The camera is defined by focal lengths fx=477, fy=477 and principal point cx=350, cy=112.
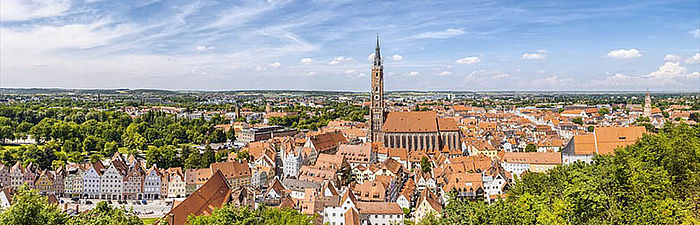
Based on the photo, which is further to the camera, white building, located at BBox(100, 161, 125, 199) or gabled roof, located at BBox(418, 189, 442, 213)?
white building, located at BBox(100, 161, 125, 199)

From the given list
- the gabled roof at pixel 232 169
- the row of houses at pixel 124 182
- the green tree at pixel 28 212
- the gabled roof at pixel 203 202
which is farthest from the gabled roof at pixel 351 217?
the green tree at pixel 28 212

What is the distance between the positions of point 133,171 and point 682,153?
53.1 metres

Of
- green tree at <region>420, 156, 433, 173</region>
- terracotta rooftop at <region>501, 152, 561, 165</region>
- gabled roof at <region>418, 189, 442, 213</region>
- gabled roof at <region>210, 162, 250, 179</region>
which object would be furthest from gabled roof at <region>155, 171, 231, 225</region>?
terracotta rooftop at <region>501, 152, 561, 165</region>

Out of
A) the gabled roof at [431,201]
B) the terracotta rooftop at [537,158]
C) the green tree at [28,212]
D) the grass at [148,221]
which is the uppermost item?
the green tree at [28,212]

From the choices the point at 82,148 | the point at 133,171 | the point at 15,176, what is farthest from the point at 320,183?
the point at 82,148

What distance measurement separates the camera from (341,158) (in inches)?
2299

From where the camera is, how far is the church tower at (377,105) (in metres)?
78.2

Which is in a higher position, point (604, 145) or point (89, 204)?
point (604, 145)

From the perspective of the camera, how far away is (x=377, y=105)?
3088 inches

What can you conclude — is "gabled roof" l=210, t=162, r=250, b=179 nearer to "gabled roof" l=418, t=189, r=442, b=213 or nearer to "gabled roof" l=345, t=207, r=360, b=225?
"gabled roof" l=345, t=207, r=360, b=225

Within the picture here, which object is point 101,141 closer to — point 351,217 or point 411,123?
point 411,123

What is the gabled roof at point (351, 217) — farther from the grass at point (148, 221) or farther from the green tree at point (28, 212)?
the green tree at point (28, 212)

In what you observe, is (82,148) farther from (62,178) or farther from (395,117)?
(395,117)

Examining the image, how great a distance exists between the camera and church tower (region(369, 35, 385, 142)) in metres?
78.2
